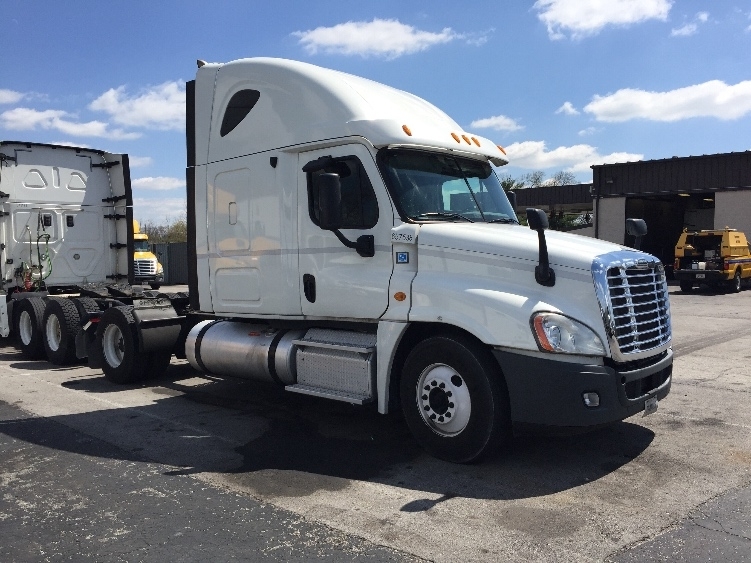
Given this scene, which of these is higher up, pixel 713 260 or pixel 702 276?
pixel 713 260

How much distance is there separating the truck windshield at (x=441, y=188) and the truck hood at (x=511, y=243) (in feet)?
0.79

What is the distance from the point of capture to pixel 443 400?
5.46 meters

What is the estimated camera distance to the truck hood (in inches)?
202

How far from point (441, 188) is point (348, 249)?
3.43 feet

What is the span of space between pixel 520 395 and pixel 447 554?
5.01 feet

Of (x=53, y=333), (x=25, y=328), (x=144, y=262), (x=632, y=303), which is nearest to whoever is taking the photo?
(x=632, y=303)

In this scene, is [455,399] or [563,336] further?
[455,399]

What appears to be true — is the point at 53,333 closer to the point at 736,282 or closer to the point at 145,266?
the point at 145,266

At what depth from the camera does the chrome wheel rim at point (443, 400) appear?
17.5 feet

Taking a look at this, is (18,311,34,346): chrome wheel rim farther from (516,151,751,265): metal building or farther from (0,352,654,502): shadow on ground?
(516,151,751,265): metal building

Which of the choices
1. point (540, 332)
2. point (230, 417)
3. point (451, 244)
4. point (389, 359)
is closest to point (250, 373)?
point (230, 417)

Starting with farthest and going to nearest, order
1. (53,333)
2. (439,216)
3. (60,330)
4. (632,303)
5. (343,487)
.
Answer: (53,333)
(60,330)
(439,216)
(632,303)
(343,487)

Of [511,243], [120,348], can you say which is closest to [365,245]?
[511,243]

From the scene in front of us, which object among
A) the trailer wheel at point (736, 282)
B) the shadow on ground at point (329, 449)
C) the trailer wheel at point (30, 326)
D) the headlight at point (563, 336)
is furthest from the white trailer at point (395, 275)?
the trailer wheel at point (736, 282)
